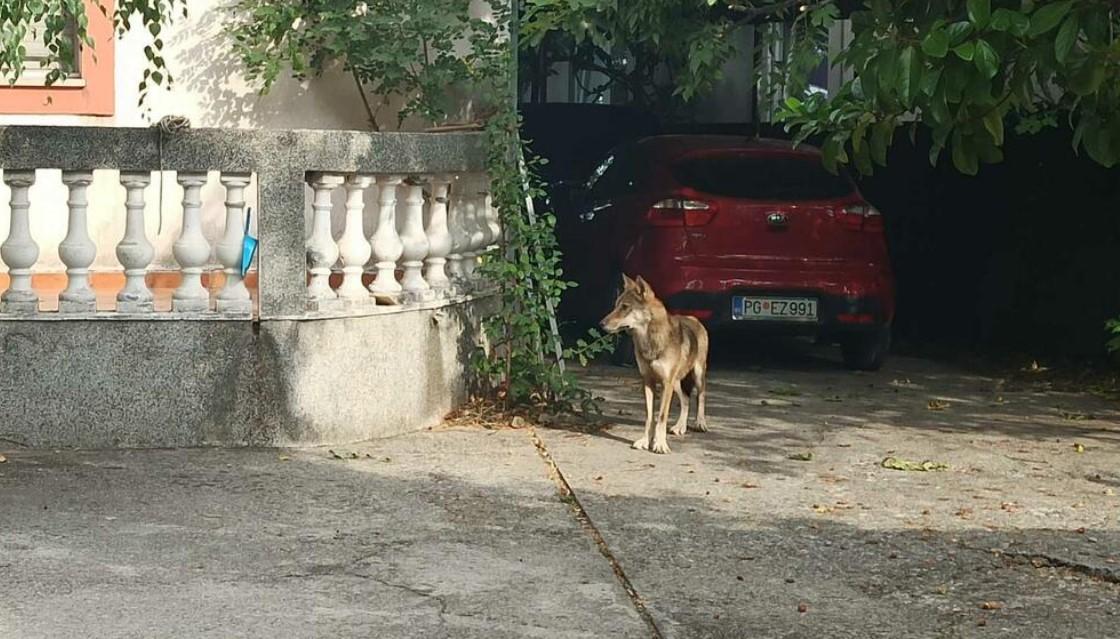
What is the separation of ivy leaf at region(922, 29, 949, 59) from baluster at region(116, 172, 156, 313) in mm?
5585

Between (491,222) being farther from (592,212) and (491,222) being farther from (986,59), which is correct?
(986,59)

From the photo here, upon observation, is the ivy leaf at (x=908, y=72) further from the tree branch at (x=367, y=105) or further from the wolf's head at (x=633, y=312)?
the tree branch at (x=367, y=105)

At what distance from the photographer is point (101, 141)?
9188 mm

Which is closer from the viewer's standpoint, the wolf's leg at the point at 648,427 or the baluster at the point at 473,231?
the wolf's leg at the point at 648,427

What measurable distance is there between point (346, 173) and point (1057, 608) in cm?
435

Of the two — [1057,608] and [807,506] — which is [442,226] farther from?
[1057,608]

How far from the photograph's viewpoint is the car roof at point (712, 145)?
13812 millimetres

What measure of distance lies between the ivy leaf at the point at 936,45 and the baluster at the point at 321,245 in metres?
5.48

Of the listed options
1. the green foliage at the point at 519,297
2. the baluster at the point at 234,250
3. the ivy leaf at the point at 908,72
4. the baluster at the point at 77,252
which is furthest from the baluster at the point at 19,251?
the ivy leaf at the point at 908,72

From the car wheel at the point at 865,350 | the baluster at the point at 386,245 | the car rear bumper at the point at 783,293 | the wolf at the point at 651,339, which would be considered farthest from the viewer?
the car wheel at the point at 865,350

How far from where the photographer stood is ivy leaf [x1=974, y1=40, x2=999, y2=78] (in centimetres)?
439

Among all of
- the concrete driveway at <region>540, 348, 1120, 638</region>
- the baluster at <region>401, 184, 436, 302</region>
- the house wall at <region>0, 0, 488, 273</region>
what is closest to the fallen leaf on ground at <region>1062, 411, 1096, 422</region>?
the concrete driveway at <region>540, 348, 1120, 638</region>

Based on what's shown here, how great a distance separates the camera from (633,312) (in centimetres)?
1017

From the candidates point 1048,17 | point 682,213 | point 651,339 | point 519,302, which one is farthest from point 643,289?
point 1048,17
